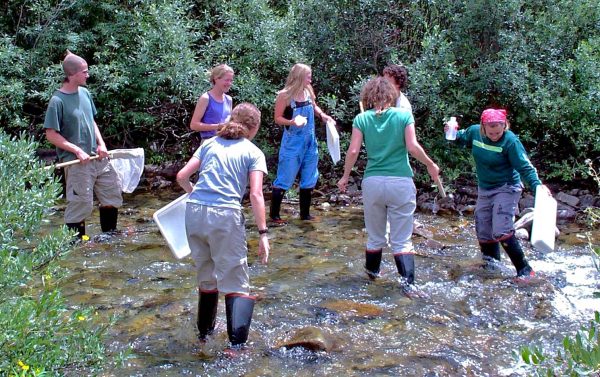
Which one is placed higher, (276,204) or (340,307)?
(276,204)

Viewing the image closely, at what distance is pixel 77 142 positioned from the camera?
7.29 metres

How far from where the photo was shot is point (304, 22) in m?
11.2

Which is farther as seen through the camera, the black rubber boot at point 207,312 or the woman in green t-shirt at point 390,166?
the woman in green t-shirt at point 390,166

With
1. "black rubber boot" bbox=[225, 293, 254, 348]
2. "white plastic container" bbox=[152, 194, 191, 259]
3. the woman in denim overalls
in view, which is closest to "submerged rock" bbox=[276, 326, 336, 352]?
"black rubber boot" bbox=[225, 293, 254, 348]

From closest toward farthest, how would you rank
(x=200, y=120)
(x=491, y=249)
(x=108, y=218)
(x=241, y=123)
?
1. (x=241, y=123)
2. (x=491, y=249)
3. (x=200, y=120)
4. (x=108, y=218)

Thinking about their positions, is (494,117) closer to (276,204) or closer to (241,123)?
(241,123)

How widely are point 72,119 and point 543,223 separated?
4680mm

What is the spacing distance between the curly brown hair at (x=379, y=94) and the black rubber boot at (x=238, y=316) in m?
2.21

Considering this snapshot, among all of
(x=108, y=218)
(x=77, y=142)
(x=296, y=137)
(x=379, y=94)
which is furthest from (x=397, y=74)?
(x=108, y=218)

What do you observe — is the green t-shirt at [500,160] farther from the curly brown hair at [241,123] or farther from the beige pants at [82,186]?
the beige pants at [82,186]

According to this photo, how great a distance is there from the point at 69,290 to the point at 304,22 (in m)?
6.51

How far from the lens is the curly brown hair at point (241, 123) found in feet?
16.2

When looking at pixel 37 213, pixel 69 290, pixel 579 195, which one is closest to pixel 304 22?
pixel 579 195

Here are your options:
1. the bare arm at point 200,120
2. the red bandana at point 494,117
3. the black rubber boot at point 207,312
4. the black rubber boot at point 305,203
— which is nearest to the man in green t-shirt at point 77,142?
the bare arm at point 200,120
